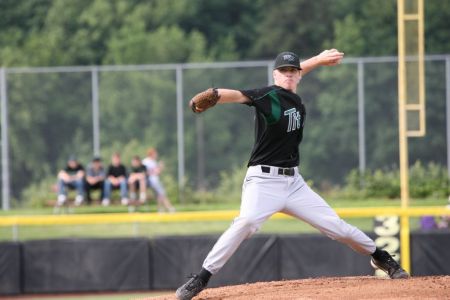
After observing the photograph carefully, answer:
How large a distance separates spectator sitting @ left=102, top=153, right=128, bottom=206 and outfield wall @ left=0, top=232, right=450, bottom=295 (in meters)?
6.45

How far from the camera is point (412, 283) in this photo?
8398mm

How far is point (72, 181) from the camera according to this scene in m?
21.3

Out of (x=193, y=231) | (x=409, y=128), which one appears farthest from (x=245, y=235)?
(x=193, y=231)

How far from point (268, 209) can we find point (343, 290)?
98 centimetres

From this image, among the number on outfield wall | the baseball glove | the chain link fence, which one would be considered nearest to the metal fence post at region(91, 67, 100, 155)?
the chain link fence

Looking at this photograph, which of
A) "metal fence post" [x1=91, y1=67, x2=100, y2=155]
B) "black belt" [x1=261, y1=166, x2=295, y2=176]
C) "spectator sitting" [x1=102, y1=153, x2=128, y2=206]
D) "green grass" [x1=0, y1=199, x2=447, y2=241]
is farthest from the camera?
"metal fence post" [x1=91, y1=67, x2=100, y2=155]

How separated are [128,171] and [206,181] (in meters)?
1.85

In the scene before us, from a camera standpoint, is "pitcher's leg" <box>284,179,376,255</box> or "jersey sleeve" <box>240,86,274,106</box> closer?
"jersey sleeve" <box>240,86,274,106</box>

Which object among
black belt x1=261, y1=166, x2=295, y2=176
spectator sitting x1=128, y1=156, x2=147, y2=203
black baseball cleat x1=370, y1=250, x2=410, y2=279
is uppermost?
black belt x1=261, y1=166, x2=295, y2=176

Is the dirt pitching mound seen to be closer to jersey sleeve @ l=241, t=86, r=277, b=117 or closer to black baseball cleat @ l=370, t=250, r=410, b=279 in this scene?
black baseball cleat @ l=370, t=250, r=410, b=279

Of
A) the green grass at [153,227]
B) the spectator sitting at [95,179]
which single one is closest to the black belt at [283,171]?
the green grass at [153,227]

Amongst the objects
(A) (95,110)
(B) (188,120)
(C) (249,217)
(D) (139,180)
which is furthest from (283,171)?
(A) (95,110)

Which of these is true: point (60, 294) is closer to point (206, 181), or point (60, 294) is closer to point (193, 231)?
point (193, 231)

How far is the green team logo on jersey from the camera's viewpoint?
316 inches
